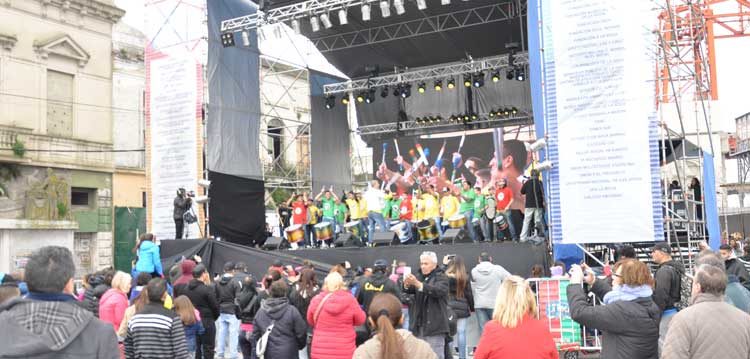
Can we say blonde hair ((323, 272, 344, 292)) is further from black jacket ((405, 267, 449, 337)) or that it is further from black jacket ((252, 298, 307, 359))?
black jacket ((405, 267, 449, 337))

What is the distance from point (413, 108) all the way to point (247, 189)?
6989mm

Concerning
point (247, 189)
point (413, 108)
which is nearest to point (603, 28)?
point (247, 189)

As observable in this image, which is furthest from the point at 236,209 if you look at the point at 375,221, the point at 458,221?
the point at 458,221

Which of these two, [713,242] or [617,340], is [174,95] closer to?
[713,242]

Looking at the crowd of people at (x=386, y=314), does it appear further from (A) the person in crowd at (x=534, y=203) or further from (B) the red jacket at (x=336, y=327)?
(A) the person in crowd at (x=534, y=203)

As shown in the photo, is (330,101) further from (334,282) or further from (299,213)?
(334,282)

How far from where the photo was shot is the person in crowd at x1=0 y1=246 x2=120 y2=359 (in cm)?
277

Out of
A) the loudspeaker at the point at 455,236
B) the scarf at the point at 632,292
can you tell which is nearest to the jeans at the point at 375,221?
the loudspeaker at the point at 455,236

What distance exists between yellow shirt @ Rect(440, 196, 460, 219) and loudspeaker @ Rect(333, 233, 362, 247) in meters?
2.10

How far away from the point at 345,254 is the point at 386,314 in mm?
10933

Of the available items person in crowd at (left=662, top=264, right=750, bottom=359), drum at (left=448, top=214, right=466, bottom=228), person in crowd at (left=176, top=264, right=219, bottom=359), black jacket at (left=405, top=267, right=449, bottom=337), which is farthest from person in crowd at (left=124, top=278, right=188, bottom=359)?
drum at (left=448, top=214, right=466, bottom=228)

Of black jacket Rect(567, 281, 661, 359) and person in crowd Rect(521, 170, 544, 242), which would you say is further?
person in crowd Rect(521, 170, 544, 242)

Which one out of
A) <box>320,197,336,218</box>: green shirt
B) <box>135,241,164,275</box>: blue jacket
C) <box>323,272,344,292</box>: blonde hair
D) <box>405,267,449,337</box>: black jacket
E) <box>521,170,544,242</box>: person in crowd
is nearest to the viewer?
<box>323,272,344,292</box>: blonde hair

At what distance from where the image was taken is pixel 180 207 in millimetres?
16641
